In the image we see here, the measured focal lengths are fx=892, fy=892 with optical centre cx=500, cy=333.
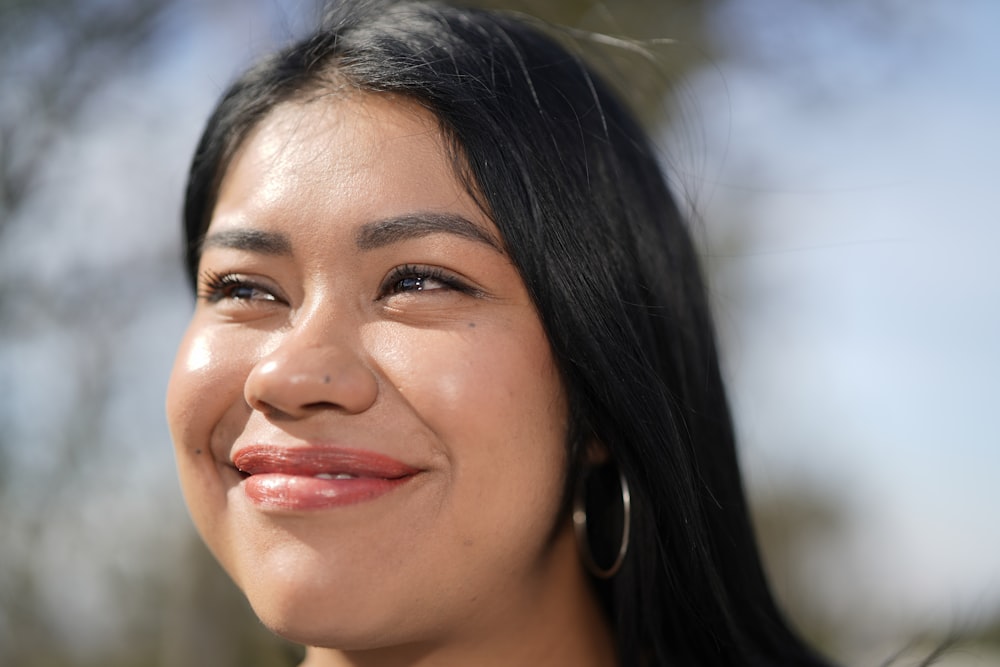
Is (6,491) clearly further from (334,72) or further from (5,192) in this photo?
(334,72)

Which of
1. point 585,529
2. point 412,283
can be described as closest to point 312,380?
point 412,283

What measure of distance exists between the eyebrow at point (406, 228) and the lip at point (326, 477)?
0.36 metres

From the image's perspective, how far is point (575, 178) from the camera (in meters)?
1.69

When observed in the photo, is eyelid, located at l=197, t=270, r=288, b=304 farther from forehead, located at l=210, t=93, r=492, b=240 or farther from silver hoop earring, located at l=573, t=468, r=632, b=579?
silver hoop earring, located at l=573, t=468, r=632, b=579

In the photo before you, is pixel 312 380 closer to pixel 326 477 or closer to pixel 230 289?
pixel 326 477

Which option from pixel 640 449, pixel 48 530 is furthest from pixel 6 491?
pixel 640 449

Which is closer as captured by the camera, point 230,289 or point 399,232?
point 399,232

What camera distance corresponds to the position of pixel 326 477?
1.51 meters

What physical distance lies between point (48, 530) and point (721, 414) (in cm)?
330

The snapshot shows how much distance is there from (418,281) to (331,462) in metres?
0.35

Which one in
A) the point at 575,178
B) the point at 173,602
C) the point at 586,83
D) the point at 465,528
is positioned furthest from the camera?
the point at 173,602

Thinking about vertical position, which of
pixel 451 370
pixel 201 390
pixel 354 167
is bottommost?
pixel 201 390

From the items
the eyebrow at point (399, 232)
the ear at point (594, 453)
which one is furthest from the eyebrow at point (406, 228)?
the ear at point (594, 453)

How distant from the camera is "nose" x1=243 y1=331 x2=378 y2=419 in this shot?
1.44 metres
